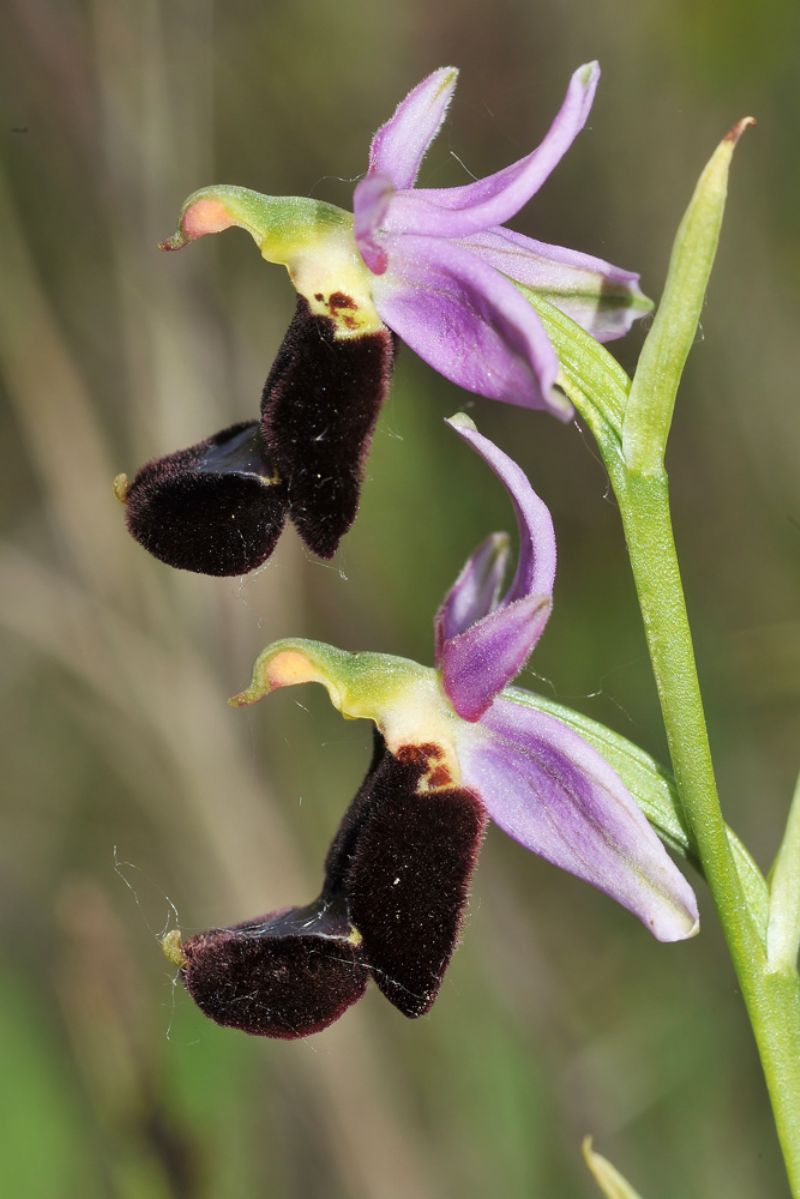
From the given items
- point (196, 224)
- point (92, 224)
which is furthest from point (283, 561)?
point (196, 224)

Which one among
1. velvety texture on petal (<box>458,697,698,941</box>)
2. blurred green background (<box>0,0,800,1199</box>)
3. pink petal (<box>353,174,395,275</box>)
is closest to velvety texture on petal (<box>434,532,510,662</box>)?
velvety texture on petal (<box>458,697,698,941</box>)

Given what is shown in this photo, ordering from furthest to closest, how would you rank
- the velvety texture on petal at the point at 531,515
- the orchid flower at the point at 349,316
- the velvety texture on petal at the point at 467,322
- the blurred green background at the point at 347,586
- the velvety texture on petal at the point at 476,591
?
the blurred green background at the point at 347,586
the velvety texture on petal at the point at 476,591
the velvety texture on petal at the point at 531,515
the orchid flower at the point at 349,316
the velvety texture on petal at the point at 467,322

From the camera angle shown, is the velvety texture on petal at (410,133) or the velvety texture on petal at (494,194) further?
the velvety texture on petal at (410,133)

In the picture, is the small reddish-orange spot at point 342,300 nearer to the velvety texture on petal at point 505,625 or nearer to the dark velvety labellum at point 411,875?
the velvety texture on petal at point 505,625

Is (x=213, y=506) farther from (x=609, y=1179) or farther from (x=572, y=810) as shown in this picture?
(x=609, y=1179)

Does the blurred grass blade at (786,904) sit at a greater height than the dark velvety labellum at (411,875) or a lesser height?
lesser

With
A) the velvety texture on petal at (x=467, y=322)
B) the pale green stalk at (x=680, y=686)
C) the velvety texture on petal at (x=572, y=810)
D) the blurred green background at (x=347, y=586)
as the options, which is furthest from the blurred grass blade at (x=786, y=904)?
the blurred green background at (x=347, y=586)

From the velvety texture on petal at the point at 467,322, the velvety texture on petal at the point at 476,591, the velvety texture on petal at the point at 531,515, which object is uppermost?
the velvety texture on petal at the point at 467,322

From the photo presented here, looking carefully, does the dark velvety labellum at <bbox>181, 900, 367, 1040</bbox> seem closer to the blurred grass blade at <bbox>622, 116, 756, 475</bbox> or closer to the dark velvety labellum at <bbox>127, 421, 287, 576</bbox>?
the dark velvety labellum at <bbox>127, 421, 287, 576</bbox>
